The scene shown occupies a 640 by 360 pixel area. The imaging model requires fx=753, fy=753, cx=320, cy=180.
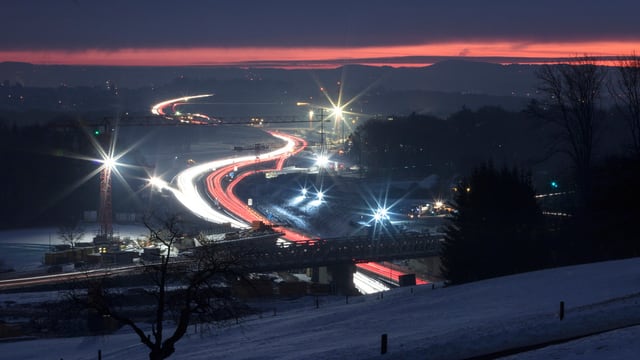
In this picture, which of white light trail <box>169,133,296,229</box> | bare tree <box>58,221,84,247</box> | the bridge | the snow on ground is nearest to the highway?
white light trail <box>169,133,296,229</box>

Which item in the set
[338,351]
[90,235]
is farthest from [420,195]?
[338,351]

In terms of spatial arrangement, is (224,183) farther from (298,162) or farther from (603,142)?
(603,142)

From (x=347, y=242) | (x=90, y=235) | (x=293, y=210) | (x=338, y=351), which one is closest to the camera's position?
(x=338, y=351)

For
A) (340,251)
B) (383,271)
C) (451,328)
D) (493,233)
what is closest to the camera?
(451,328)

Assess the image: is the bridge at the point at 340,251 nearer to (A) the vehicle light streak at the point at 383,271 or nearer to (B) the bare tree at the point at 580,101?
(A) the vehicle light streak at the point at 383,271

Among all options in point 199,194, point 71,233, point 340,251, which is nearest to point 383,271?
point 340,251

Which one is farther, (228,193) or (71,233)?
(228,193)

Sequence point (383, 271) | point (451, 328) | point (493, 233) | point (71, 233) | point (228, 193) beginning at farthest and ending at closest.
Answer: point (228, 193), point (71, 233), point (383, 271), point (493, 233), point (451, 328)

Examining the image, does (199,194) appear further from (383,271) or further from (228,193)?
(383,271)
